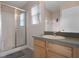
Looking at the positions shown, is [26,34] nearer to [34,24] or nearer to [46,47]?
[34,24]

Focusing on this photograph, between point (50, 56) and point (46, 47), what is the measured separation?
189 mm

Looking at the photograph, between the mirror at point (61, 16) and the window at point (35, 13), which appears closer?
the mirror at point (61, 16)

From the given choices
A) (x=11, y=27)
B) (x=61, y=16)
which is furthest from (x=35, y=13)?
(x=61, y=16)

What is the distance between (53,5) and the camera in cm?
239

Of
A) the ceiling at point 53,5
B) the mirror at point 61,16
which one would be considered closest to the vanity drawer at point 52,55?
the mirror at point 61,16

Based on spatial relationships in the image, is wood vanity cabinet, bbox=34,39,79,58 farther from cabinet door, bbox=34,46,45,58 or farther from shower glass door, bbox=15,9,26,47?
shower glass door, bbox=15,9,26,47

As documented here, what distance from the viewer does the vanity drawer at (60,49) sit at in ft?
4.19

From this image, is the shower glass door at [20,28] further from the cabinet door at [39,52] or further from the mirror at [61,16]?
the cabinet door at [39,52]

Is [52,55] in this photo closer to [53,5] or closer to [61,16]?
[61,16]

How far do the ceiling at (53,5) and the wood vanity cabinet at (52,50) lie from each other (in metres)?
0.99

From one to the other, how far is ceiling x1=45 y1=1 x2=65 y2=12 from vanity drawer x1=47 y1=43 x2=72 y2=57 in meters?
1.09

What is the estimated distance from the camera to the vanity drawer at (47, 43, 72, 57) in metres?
1.28

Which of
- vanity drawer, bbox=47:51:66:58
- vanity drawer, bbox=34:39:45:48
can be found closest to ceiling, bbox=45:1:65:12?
vanity drawer, bbox=34:39:45:48

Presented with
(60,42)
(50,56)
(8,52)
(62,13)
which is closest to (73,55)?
(60,42)
